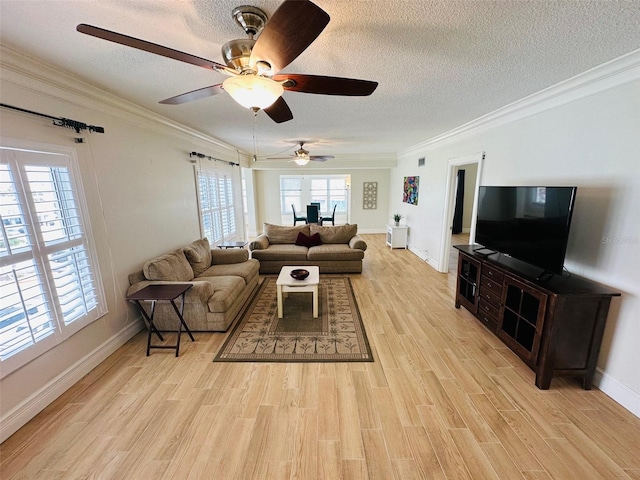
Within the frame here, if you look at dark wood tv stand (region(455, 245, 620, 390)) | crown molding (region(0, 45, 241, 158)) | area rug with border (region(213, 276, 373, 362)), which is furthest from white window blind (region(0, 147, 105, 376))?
dark wood tv stand (region(455, 245, 620, 390))

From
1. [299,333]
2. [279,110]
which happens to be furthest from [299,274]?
[279,110]

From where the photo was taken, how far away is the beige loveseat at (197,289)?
2.71m

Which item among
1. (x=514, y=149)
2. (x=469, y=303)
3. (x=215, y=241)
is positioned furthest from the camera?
(x=215, y=241)

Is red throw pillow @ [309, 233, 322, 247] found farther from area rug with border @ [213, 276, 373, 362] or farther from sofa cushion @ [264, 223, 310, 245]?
area rug with border @ [213, 276, 373, 362]

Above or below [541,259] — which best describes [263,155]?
above

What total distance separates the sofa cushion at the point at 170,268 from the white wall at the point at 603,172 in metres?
3.97

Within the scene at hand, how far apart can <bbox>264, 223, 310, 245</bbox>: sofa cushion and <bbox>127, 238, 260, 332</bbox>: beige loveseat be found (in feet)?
5.32

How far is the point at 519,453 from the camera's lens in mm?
1559

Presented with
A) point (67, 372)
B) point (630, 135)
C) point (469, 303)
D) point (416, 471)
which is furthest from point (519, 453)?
point (67, 372)

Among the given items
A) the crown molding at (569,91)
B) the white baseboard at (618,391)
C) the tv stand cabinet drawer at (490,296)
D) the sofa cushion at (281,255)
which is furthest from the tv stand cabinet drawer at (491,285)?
the sofa cushion at (281,255)

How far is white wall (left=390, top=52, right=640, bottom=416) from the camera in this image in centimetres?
181

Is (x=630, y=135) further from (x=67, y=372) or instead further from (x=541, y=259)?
(x=67, y=372)

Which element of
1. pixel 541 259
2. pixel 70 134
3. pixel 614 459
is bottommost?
pixel 614 459

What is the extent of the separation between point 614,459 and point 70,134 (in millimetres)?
4448
